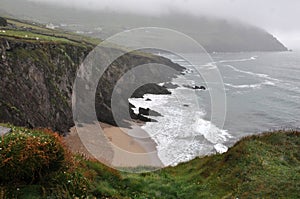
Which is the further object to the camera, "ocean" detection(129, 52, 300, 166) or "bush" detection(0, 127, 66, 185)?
"ocean" detection(129, 52, 300, 166)

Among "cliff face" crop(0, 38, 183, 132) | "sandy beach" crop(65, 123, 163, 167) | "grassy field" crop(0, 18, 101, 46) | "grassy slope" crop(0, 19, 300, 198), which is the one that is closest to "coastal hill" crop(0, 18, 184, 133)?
"cliff face" crop(0, 38, 183, 132)

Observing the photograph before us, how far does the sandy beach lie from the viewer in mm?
28969

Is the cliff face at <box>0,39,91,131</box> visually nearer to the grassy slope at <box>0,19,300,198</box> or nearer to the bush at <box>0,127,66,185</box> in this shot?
the grassy slope at <box>0,19,300,198</box>

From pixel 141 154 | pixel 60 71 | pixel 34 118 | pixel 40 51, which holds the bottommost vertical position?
pixel 141 154

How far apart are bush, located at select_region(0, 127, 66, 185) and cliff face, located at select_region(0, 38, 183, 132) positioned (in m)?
20.6

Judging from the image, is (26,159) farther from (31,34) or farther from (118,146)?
(31,34)

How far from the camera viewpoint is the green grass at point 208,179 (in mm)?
9555

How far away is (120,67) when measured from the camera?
66062mm

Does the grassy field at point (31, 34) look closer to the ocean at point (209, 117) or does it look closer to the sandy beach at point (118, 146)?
the sandy beach at point (118, 146)

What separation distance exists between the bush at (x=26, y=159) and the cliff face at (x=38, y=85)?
810 inches

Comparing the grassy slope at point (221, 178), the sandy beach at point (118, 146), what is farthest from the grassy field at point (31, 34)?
the grassy slope at point (221, 178)

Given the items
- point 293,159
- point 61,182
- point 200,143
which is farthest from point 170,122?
point 61,182

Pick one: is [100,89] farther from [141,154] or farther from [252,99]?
[252,99]

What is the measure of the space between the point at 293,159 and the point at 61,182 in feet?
37.7
